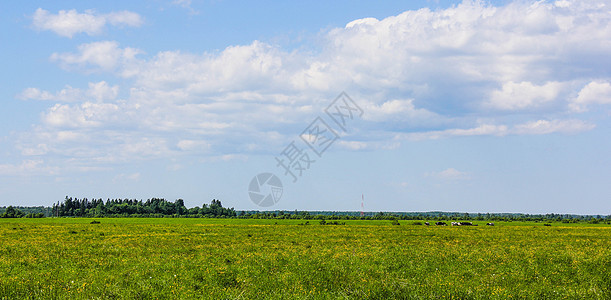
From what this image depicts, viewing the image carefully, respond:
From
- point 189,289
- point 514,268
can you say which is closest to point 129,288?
point 189,289

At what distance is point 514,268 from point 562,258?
19.7ft

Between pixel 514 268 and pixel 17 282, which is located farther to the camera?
pixel 514 268

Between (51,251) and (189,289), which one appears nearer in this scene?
(189,289)

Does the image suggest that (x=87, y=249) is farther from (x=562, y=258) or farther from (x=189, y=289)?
(x=562, y=258)

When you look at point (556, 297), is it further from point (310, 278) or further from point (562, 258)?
point (562, 258)

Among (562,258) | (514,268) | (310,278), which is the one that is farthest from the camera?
(562,258)

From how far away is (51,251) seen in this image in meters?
29.8

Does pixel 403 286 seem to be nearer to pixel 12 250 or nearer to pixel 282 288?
pixel 282 288

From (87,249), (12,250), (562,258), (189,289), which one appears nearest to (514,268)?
(562,258)

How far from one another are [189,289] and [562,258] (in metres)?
21.9

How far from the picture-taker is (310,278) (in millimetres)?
19141

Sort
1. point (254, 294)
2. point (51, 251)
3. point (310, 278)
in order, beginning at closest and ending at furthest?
point (254, 294) → point (310, 278) → point (51, 251)

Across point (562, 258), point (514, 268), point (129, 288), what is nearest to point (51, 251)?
point (129, 288)

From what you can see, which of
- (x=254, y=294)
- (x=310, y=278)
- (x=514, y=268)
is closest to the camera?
(x=254, y=294)
